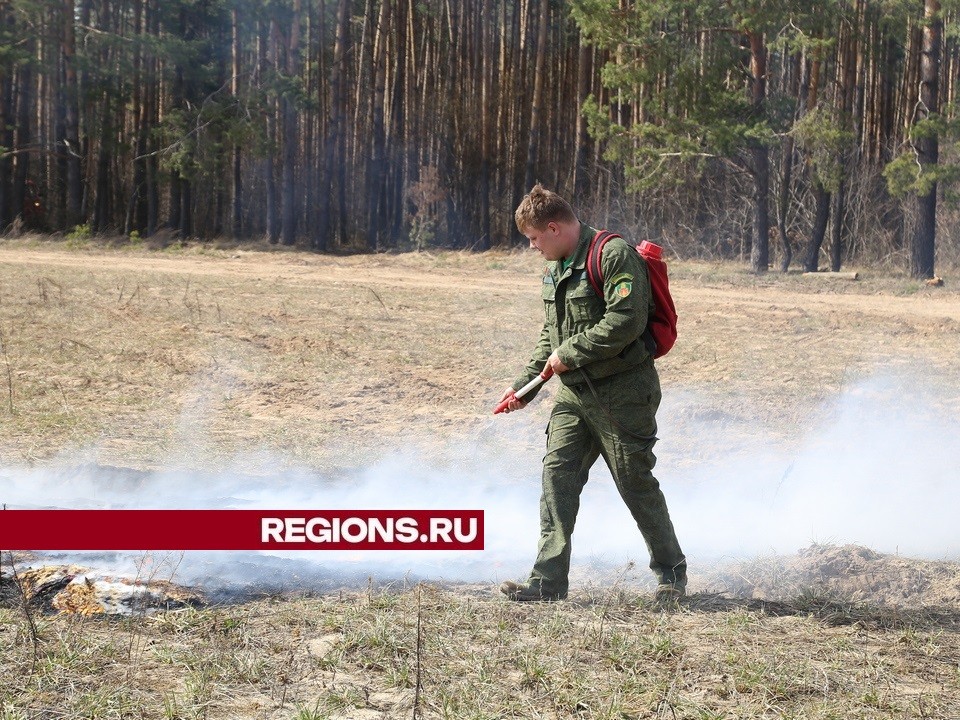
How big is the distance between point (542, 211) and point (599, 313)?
437 mm

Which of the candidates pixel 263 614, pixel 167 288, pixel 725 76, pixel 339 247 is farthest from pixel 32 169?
pixel 263 614

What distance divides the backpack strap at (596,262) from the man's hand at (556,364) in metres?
0.28

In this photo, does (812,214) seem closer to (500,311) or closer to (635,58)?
(635,58)

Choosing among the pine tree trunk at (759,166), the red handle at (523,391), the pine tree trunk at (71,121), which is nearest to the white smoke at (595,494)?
the red handle at (523,391)

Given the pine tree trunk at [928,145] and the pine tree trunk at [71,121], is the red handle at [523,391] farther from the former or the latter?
the pine tree trunk at [71,121]

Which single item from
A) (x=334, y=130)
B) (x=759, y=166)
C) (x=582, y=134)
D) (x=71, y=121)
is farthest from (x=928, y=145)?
(x=71, y=121)

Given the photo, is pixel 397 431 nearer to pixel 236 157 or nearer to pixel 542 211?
pixel 542 211

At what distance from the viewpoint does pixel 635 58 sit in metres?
19.0

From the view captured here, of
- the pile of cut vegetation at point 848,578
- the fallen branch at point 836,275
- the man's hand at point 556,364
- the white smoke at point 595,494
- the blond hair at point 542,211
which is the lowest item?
the white smoke at point 595,494

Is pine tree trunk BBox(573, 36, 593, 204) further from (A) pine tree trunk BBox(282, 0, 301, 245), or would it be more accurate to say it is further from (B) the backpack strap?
(B) the backpack strap

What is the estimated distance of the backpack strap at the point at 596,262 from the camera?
13.6 feet

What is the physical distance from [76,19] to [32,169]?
14.4 ft

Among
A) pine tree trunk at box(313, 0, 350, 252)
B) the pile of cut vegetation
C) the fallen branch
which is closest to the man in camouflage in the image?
the pile of cut vegetation

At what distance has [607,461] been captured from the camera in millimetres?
4336
